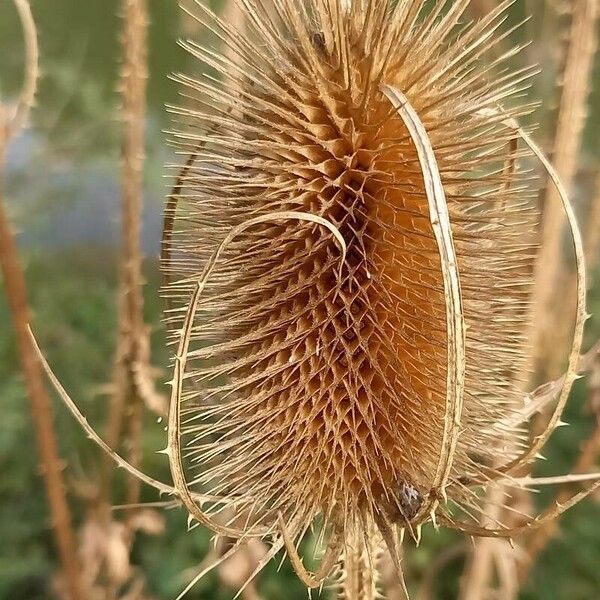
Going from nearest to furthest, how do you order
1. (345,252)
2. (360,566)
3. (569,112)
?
(345,252) < (360,566) < (569,112)

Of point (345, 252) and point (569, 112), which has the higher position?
point (569, 112)

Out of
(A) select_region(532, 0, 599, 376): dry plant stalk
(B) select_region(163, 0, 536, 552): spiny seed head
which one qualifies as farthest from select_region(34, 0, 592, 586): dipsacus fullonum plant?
(A) select_region(532, 0, 599, 376): dry plant stalk

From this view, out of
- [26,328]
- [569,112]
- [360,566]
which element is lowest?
[360,566]

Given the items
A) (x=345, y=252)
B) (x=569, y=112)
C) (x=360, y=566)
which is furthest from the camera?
(x=569, y=112)

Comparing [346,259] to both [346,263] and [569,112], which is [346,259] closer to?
[346,263]

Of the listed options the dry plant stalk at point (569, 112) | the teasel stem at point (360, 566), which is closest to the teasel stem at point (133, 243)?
the teasel stem at point (360, 566)

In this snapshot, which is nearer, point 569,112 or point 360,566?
point 360,566

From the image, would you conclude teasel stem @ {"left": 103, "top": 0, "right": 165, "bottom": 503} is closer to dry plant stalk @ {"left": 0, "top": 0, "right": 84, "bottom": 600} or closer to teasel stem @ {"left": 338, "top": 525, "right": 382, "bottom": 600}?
dry plant stalk @ {"left": 0, "top": 0, "right": 84, "bottom": 600}

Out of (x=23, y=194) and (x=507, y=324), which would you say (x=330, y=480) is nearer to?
(x=507, y=324)

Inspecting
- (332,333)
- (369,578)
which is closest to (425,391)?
(332,333)

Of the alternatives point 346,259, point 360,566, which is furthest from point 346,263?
point 360,566
